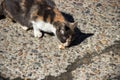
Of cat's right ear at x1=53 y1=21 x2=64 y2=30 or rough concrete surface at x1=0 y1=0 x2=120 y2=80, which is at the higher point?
cat's right ear at x1=53 y1=21 x2=64 y2=30

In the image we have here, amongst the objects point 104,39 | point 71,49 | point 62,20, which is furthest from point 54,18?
point 104,39

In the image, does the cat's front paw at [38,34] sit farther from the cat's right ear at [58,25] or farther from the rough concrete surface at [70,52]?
the cat's right ear at [58,25]

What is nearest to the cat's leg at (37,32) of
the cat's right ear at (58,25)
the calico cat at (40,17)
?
the calico cat at (40,17)

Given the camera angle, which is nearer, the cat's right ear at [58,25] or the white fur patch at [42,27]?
the cat's right ear at [58,25]

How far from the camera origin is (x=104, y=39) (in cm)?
410

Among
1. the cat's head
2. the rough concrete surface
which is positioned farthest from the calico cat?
the rough concrete surface

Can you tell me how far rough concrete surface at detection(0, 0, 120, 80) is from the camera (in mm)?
3693

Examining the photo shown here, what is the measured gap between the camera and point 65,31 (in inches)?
147

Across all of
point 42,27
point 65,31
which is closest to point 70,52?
point 65,31

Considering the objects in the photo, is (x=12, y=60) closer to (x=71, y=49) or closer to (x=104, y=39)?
(x=71, y=49)

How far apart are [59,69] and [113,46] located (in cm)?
74

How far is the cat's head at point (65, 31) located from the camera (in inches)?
147

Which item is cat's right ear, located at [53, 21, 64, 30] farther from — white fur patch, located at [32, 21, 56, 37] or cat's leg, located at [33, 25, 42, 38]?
cat's leg, located at [33, 25, 42, 38]

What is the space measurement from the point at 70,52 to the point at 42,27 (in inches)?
17.9
